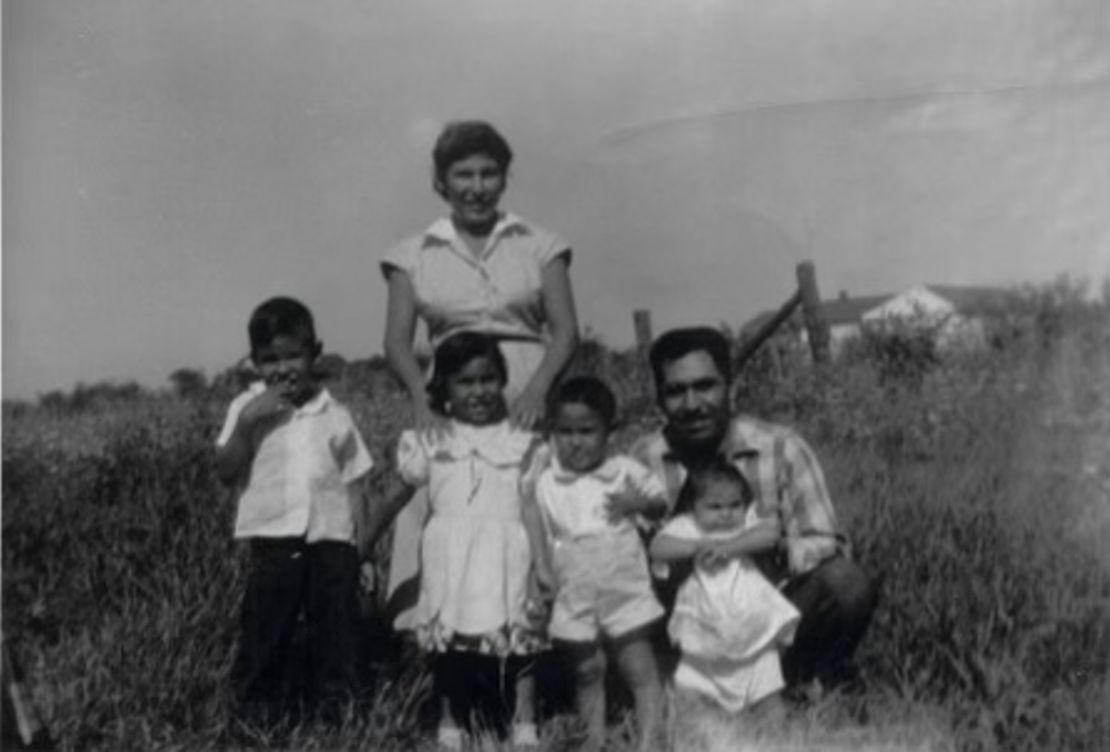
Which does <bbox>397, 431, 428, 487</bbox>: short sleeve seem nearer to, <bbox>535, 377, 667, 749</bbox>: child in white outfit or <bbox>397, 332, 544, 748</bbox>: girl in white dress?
<bbox>397, 332, 544, 748</bbox>: girl in white dress

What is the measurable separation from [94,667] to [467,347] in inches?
43.8

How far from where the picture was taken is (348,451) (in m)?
3.06

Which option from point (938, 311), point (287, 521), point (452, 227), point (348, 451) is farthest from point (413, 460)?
point (938, 311)

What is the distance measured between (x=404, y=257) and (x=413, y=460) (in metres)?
0.49

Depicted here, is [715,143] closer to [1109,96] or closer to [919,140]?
[919,140]

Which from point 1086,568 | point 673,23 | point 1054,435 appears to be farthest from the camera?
point 1054,435

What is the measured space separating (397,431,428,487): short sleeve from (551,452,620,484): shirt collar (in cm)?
29

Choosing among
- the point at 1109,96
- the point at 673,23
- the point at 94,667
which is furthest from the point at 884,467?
the point at 94,667

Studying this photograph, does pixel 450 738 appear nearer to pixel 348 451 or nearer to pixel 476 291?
pixel 348 451

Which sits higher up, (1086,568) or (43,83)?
(43,83)

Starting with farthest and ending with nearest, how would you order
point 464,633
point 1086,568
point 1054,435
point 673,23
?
point 1054,435
point 1086,568
point 673,23
point 464,633

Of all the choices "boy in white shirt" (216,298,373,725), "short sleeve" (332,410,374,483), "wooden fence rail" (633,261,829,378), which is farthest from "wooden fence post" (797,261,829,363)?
"boy in white shirt" (216,298,373,725)

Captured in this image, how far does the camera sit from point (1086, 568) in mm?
3270

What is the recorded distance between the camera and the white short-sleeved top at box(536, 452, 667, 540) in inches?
114
